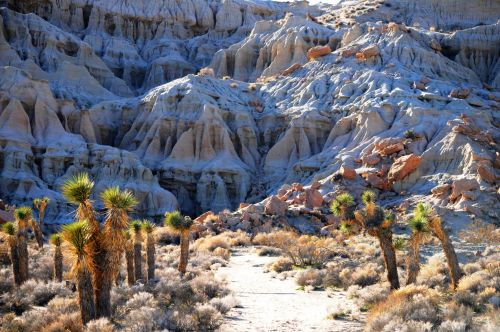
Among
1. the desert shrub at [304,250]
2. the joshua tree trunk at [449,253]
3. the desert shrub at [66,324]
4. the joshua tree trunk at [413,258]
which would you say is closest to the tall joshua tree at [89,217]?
the desert shrub at [66,324]

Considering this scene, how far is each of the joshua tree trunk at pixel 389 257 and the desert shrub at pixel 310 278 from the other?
3169 millimetres

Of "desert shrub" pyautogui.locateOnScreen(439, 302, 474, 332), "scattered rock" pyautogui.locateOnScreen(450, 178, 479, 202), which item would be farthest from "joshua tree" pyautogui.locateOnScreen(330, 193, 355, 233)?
"scattered rock" pyautogui.locateOnScreen(450, 178, 479, 202)

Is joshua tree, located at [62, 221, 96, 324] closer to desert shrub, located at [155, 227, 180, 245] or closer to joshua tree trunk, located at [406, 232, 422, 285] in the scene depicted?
joshua tree trunk, located at [406, 232, 422, 285]

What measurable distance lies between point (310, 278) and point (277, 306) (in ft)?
14.4

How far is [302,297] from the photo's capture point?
1895 centimetres

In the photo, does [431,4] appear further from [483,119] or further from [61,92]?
[61,92]

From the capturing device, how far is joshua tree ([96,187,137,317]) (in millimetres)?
13773

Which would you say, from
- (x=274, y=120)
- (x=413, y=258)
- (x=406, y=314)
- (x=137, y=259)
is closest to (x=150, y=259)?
(x=137, y=259)

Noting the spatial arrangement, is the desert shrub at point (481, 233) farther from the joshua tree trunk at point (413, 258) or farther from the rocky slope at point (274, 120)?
the joshua tree trunk at point (413, 258)

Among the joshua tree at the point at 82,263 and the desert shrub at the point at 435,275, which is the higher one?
the joshua tree at the point at 82,263

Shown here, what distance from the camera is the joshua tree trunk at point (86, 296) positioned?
1355cm

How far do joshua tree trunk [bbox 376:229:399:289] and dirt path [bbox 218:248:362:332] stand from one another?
1.77 m

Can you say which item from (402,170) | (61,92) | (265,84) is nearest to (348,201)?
(402,170)

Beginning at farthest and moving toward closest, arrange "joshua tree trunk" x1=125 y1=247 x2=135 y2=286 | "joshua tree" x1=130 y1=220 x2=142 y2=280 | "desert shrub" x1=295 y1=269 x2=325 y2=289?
"joshua tree" x1=130 y1=220 x2=142 y2=280
"joshua tree trunk" x1=125 y1=247 x2=135 y2=286
"desert shrub" x1=295 y1=269 x2=325 y2=289
